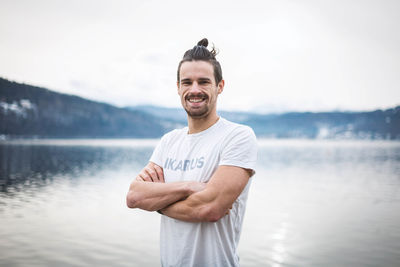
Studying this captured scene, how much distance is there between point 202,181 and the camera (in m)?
2.71

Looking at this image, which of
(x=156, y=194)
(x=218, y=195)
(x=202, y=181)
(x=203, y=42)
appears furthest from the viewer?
(x=203, y=42)

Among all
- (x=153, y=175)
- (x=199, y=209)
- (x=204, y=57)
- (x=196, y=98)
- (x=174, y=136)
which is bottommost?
(x=199, y=209)

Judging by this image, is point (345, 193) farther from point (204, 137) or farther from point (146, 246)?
point (204, 137)

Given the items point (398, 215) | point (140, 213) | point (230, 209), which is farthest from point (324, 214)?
point (230, 209)

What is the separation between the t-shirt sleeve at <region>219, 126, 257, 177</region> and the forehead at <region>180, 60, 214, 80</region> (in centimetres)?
59

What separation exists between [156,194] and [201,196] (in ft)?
1.62

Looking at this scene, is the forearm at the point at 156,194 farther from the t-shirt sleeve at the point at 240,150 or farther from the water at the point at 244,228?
the water at the point at 244,228

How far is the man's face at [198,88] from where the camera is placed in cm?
273

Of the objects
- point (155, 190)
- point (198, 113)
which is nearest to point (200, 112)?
point (198, 113)

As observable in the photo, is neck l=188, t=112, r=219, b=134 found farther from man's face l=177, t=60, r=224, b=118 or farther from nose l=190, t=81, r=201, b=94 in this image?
nose l=190, t=81, r=201, b=94

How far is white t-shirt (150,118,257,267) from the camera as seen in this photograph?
2535mm

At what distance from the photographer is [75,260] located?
997 centimetres

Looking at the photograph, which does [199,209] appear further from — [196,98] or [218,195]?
[196,98]

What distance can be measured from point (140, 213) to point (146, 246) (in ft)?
16.7
